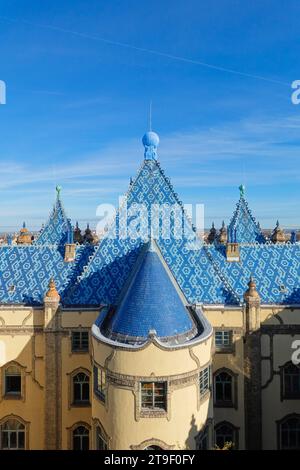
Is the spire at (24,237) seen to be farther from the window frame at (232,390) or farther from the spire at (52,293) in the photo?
the window frame at (232,390)

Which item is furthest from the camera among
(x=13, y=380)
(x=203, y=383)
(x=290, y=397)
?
(x=13, y=380)

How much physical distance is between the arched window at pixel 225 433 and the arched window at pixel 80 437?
27.8ft

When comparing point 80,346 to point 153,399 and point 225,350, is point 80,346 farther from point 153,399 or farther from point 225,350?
point 225,350

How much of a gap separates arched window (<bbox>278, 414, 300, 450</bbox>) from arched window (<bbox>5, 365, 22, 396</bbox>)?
17.3 meters

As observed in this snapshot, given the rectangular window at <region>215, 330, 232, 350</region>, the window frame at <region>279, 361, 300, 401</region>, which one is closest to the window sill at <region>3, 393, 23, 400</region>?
the rectangular window at <region>215, 330, 232, 350</region>

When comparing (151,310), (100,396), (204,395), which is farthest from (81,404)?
(151,310)

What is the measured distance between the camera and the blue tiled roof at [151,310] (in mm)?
19828

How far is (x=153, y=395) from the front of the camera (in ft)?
62.6

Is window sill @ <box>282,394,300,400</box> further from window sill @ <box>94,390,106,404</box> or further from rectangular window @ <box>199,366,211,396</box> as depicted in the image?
window sill @ <box>94,390,106,404</box>

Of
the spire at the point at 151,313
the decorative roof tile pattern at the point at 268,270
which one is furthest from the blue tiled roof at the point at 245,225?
the spire at the point at 151,313

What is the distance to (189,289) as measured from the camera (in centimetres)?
2619

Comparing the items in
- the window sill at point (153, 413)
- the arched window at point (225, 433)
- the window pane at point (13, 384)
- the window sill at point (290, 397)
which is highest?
the window sill at point (153, 413)

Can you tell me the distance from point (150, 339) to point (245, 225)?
2026cm
